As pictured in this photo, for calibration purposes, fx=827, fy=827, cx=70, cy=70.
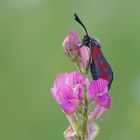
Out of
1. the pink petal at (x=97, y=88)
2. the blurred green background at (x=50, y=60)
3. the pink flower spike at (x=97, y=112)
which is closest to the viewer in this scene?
the pink petal at (x=97, y=88)

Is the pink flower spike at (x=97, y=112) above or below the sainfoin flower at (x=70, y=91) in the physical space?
below

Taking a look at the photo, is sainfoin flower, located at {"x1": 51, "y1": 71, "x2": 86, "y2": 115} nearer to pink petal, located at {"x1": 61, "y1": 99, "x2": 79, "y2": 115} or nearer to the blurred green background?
pink petal, located at {"x1": 61, "y1": 99, "x2": 79, "y2": 115}

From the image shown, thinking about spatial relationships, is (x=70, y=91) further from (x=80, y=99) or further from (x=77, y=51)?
(x=77, y=51)

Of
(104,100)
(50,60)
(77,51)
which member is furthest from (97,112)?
(50,60)

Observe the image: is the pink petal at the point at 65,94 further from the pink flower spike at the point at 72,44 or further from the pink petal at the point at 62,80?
the pink flower spike at the point at 72,44

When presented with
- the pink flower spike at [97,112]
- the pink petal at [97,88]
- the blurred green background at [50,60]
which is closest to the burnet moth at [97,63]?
the pink petal at [97,88]

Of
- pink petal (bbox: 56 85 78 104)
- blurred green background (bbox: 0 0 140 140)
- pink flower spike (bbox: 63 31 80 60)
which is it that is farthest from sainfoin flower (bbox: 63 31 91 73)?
blurred green background (bbox: 0 0 140 140)
